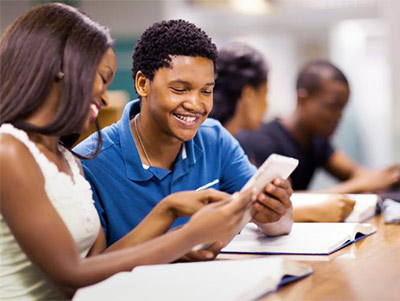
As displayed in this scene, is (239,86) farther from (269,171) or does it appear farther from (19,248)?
(19,248)

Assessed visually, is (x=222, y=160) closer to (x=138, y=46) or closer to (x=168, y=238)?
(x=138, y=46)

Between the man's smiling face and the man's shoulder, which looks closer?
the man's smiling face

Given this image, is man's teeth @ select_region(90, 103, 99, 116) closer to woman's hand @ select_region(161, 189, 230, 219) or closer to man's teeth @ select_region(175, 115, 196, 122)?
woman's hand @ select_region(161, 189, 230, 219)

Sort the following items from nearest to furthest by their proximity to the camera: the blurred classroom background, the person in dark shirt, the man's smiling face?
the man's smiling face
the person in dark shirt
the blurred classroom background

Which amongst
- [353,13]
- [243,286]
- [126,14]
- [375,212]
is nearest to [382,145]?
[353,13]

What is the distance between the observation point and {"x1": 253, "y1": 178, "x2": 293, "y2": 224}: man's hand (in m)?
1.33

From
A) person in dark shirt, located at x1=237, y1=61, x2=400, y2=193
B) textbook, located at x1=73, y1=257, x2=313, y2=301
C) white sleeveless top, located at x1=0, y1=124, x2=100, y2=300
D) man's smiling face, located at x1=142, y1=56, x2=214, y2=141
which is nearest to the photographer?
textbook, located at x1=73, y1=257, x2=313, y2=301

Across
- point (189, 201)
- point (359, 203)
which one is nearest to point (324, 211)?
point (359, 203)

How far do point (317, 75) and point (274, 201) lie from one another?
5.98 ft

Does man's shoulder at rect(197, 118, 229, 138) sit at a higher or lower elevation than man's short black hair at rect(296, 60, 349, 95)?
higher

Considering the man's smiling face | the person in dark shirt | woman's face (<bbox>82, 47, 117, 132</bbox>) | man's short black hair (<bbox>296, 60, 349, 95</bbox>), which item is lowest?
the person in dark shirt

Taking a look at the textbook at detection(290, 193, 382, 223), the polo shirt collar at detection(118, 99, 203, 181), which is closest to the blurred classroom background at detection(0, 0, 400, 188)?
the textbook at detection(290, 193, 382, 223)

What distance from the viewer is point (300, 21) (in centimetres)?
789

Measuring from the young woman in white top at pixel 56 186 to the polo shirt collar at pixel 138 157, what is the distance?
0.31 meters
